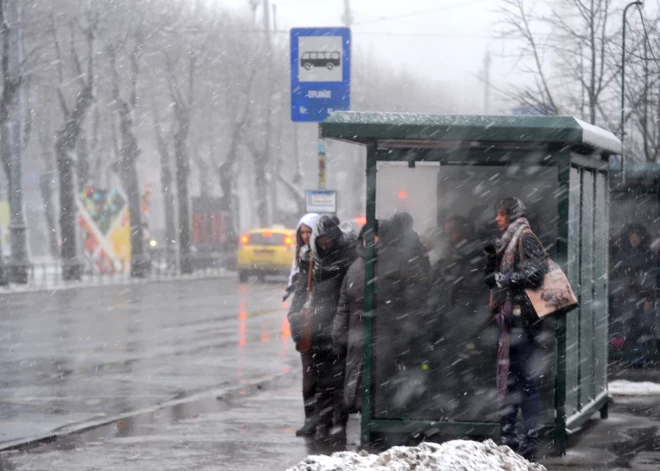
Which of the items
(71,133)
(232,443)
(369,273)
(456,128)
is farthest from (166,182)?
(456,128)

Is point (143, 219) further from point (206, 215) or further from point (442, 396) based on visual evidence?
point (442, 396)

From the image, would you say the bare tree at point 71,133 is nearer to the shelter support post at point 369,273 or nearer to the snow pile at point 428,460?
the shelter support post at point 369,273

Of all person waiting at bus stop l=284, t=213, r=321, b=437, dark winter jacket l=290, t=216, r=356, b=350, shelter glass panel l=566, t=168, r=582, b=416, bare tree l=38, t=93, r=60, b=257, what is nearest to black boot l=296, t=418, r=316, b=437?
person waiting at bus stop l=284, t=213, r=321, b=437

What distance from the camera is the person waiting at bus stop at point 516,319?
748cm

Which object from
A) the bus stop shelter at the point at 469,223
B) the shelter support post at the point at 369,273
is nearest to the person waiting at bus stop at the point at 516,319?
the bus stop shelter at the point at 469,223

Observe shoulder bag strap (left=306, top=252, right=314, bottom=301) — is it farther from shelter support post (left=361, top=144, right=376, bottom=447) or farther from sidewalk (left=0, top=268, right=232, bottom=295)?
sidewalk (left=0, top=268, right=232, bottom=295)

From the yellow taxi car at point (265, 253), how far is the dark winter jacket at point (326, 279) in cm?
2689

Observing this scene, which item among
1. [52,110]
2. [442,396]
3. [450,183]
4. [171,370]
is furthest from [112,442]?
[52,110]

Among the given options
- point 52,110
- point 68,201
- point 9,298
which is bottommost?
point 9,298

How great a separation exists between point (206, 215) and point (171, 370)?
33.3 meters

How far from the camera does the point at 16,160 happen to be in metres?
30.6

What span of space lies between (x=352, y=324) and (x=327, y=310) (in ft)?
1.73

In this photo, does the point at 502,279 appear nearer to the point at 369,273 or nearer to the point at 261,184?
the point at 369,273

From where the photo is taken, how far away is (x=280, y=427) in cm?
952
